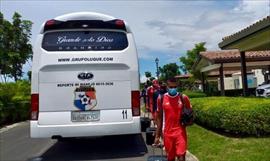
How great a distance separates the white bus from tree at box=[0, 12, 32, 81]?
21.7 metres

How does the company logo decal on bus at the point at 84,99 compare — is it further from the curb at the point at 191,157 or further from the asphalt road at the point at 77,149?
the curb at the point at 191,157

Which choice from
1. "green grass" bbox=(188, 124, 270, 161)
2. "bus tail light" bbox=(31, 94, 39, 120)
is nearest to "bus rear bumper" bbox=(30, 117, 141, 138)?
"bus tail light" bbox=(31, 94, 39, 120)

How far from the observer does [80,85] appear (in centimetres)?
935

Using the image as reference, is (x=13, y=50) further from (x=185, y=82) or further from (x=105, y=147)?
(x=185, y=82)

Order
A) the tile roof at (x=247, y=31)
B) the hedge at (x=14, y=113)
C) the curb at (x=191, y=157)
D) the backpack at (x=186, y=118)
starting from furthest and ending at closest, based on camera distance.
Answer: the hedge at (x=14, y=113), the tile roof at (x=247, y=31), the curb at (x=191, y=157), the backpack at (x=186, y=118)

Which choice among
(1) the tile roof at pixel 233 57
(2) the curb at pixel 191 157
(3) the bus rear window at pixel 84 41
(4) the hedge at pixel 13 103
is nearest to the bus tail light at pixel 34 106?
(3) the bus rear window at pixel 84 41

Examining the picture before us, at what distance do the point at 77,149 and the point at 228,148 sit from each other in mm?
4094

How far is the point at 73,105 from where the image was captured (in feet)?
30.5

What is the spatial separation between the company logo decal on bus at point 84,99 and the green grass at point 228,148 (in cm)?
250

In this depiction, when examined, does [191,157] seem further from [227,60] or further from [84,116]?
[227,60]

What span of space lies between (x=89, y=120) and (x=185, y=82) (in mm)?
45353

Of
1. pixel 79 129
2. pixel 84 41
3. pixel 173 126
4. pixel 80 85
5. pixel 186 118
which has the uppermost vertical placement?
pixel 84 41

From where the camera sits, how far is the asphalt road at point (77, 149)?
32.0ft

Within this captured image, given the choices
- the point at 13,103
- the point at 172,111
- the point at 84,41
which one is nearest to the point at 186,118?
the point at 172,111
